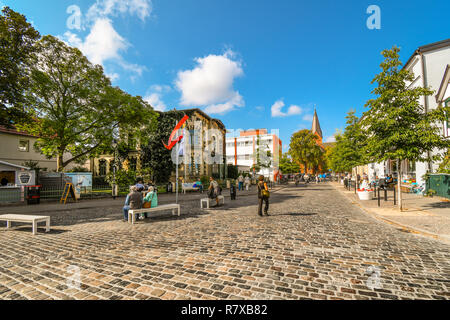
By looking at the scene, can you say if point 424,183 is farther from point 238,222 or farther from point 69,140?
point 69,140

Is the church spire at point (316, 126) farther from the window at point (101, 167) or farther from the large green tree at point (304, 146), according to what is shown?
the window at point (101, 167)

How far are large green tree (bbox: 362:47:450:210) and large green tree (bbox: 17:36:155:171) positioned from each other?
23.2 metres

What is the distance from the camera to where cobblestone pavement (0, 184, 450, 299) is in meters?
3.21

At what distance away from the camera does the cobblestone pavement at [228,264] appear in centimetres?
321

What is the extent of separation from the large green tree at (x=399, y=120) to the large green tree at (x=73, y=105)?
2320 cm

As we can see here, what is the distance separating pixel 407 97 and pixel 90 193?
73.3 feet

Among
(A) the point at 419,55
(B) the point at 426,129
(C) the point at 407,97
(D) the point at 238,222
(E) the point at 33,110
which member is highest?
(A) the point at 419,55

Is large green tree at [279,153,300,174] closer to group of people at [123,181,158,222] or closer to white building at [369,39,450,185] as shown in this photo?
white building at [369,39,450,185]

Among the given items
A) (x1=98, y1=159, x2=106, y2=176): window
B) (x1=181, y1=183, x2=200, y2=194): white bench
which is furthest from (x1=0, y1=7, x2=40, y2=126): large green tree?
(x1=98, y1=159, x2=106, y2=176): window

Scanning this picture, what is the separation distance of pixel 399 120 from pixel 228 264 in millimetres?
10950

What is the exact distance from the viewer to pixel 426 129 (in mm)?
9641

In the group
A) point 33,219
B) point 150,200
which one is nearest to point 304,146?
point 150,200

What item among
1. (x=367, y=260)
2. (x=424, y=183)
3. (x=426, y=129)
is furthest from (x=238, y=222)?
(x=424, y=183)
